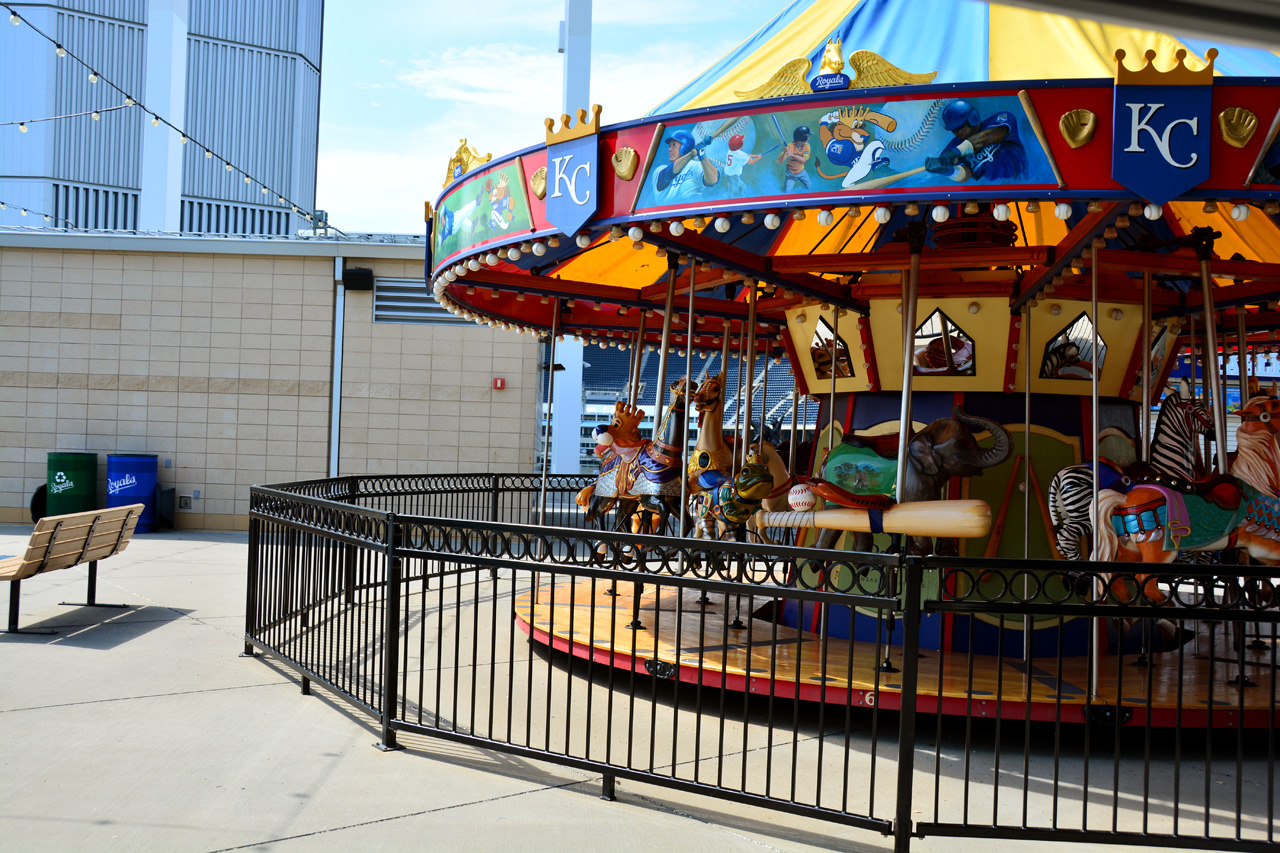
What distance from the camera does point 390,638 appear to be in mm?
4996

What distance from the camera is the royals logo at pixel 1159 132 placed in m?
4.17

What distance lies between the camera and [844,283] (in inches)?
304

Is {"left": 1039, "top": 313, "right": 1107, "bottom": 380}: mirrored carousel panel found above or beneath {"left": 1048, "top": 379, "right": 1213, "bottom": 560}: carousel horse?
above

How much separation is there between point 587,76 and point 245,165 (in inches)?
678

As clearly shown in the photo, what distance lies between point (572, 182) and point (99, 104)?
29.7 m

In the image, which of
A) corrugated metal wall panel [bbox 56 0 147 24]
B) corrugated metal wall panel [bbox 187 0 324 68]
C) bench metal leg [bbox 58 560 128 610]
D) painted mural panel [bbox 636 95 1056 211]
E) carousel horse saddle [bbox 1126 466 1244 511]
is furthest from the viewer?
corrugated metal wall panel [bbox 56 0 147 24]

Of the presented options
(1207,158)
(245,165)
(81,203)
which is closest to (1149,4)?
(1207,158)

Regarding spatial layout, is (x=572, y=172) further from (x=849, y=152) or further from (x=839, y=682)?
(x=839, y=682)

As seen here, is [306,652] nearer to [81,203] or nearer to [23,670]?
[23,670]

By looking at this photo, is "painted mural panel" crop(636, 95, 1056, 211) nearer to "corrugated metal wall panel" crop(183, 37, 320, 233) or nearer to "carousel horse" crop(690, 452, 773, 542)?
"carousel horse" crop(690, 452, 773, 542)

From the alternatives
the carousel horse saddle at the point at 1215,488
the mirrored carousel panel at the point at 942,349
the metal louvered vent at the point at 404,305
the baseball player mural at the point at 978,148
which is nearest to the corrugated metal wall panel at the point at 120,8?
the metal louvered vent at the point at 404,305

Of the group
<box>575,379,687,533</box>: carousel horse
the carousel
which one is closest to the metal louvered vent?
the carousel

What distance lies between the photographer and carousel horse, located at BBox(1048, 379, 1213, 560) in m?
6.12

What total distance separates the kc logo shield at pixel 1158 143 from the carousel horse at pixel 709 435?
388cm
